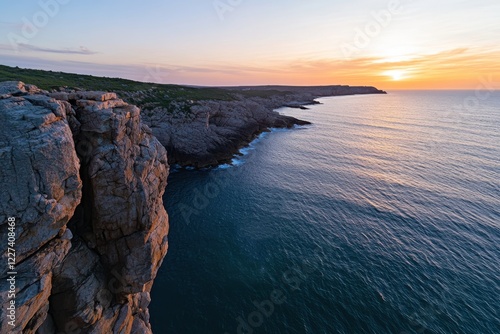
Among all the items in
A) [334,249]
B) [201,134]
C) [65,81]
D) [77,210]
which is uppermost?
[65,81]

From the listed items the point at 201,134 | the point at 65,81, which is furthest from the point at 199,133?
the point at 65,81

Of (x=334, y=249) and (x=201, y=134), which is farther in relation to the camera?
(x=201, y=134)

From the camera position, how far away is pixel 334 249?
3600 cm

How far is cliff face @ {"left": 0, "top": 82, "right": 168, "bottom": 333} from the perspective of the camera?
38.2 feet

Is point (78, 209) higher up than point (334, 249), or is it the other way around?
point (78, 209)

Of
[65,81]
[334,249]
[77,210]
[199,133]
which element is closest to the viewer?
[77,210]

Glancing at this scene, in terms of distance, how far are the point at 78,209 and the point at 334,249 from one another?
32.5 metres

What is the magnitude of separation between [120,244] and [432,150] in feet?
308

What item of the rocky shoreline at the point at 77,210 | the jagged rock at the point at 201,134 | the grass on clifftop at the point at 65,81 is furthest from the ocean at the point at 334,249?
the grass on clifftop at the point at 65,81

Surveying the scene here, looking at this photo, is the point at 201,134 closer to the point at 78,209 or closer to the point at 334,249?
the point at 334,249

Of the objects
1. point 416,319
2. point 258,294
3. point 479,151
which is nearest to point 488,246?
point 416,319

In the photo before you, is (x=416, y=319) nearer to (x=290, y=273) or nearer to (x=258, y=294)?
(x=290, y=273)

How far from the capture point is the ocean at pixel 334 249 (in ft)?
86.5

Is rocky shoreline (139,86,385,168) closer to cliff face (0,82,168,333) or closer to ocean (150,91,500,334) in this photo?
ocean (150,91,500,334)
